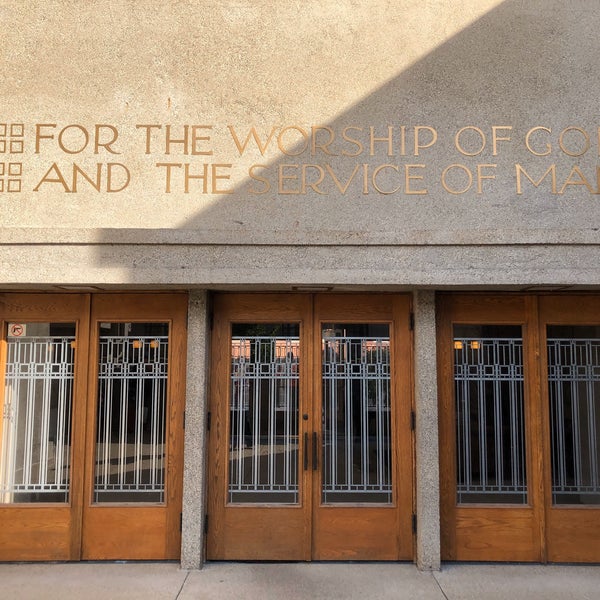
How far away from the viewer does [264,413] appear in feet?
17.9

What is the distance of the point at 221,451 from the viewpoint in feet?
17.7

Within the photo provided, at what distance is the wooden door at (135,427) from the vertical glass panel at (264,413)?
55 centimetres

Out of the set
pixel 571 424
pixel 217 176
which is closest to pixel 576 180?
pixel 571 424

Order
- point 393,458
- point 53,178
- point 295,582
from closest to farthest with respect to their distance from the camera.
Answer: point 295,582, point 53,178, point 393,458

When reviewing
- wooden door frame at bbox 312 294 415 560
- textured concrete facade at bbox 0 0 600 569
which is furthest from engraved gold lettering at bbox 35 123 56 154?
wooden door frame at bbox 312 294 415 560

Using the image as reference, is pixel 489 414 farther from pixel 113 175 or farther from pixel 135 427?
pixel 113 175

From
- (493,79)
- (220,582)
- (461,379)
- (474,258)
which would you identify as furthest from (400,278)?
(220,582)

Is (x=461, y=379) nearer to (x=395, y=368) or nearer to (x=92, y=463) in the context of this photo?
(x=395, y=368)

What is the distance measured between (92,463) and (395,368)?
315 centimetres

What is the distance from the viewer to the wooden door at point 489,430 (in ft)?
17.3

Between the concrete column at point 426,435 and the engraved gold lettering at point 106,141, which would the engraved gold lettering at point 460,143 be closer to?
the concrete column at point 426,435

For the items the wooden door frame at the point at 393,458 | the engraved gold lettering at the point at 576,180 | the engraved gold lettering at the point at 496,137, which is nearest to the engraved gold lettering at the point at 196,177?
the wooden door frame at the point at 393,458

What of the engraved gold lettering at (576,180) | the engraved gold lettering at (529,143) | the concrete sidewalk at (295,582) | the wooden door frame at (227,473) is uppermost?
the engraved gold lettering at (529,143)

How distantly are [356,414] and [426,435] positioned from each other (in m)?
0.71
